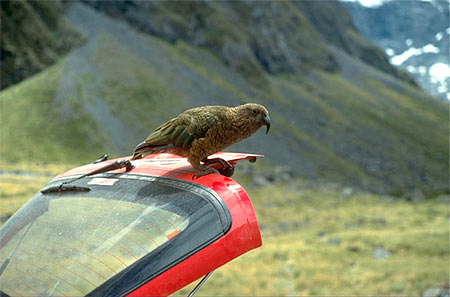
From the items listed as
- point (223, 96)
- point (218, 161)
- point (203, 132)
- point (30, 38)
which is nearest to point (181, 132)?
point (203, 132)

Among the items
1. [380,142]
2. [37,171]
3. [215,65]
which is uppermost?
[215,65]

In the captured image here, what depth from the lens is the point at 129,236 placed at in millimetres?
2969

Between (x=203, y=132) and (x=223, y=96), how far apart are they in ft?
271

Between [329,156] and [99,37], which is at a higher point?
[99,37]

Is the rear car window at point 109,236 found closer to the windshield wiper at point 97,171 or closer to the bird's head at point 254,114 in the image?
the windshield wiper at point 97,171

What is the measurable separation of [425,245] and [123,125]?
2222 inches

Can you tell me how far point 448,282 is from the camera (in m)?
14.8

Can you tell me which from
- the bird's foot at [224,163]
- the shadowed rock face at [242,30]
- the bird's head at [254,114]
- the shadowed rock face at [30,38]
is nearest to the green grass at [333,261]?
the bird's foot at [224,163]

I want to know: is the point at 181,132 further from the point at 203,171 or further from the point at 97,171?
the point at 97,171

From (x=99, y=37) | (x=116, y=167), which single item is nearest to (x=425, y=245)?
(x=116, y=167)

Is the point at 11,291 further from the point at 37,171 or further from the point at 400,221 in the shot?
the point at 37,171

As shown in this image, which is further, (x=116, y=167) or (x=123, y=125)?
(x=123, y=125)

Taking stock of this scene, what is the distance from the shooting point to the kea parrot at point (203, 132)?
13.2ft

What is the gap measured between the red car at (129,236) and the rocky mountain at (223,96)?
5612 cm
